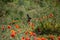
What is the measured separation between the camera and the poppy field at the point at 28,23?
659 centimetres

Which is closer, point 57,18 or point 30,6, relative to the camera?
point 57,18

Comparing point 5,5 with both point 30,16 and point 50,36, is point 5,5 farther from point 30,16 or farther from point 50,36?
point 50,36

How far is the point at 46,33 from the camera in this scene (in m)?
7.25

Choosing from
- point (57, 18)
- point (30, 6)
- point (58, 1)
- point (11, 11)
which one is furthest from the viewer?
point (30, 6)

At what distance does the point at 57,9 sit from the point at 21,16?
6.22ft

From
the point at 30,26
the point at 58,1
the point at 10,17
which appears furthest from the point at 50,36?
the point at 58,1

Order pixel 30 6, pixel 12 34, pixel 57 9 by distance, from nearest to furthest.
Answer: pixel 12 34
pixel 57 9
pixel 30 6

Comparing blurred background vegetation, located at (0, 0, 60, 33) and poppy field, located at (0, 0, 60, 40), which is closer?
poppy field, located at (0, 0, 60, 40)

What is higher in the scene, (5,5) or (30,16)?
(5,5)

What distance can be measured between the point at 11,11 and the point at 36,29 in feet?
7.29

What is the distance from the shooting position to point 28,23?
8.27 metres

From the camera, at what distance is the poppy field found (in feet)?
21.6

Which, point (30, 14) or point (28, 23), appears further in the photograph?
point (30, 14)

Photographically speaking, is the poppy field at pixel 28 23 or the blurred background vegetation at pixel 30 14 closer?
the poppy field at pixel 28 23
